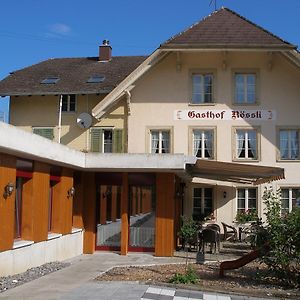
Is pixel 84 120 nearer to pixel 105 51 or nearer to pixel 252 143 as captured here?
pixel 105 51

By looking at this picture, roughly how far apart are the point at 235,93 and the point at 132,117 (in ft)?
14.7

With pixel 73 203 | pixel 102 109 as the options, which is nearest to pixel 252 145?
pixel 102 109

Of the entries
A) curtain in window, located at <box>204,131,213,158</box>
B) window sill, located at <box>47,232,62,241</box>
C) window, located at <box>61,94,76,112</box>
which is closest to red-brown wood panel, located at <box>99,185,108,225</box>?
window sill, located at <box>47,232,62,241</box>

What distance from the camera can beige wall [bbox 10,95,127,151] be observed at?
960 inches

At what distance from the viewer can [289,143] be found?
22172 millimetres

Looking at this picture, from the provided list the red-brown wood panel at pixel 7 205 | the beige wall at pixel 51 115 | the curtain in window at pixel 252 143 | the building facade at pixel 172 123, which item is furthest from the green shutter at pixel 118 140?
the red-brown wood panel at pixel 7 205

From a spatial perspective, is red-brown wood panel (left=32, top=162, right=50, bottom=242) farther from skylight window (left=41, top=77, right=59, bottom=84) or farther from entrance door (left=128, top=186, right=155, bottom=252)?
skylight window (left=41, top=77, right=59, bottom=84)

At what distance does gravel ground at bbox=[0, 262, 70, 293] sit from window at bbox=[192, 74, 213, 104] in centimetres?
1122

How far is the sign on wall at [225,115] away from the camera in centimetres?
2219

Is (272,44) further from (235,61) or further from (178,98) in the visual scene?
(178,98)

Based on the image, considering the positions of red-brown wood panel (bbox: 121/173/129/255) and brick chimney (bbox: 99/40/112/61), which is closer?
red-brown wood panel (bbox: 121/173/129/255)

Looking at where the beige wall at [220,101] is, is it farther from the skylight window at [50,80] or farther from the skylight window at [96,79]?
the skylight window at [50,80]

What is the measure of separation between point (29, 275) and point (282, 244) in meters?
5.29

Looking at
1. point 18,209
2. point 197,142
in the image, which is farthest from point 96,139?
point 18,209
